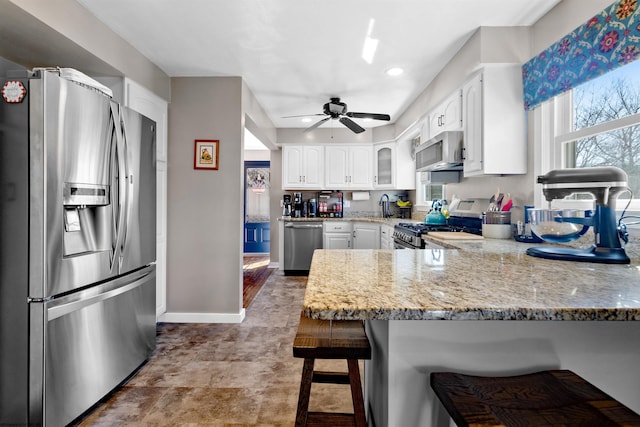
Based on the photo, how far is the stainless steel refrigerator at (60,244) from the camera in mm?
1488

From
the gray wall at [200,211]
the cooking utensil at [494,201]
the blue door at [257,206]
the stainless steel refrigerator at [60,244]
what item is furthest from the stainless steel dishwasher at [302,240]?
the stainless steel refrigerator at [60,244]

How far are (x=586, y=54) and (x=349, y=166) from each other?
3.80 metres

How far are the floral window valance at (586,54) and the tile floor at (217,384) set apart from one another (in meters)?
2.28

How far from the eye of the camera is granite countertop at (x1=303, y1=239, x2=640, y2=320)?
2.33 ft

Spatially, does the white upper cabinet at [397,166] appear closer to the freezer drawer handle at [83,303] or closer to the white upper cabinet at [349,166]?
the white upper cabinet at [349,166]

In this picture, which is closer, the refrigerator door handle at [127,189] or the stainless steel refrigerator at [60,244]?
the stainless steel refrigerator at [60,244]

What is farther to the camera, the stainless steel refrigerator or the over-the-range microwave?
the over-the-range microwave

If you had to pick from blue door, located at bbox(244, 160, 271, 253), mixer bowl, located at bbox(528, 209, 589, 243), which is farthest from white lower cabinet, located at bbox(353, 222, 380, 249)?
mixer bowl, located at bbox(528, 209, 589, 243)

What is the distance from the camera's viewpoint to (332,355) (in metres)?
1.13

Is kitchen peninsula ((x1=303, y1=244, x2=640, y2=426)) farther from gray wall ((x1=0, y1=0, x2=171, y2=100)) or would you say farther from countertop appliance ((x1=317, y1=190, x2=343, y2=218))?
countertop appliance ((x1=317, y1=190, x2=343, y2=218))

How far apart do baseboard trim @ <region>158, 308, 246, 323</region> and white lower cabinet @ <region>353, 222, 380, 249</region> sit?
2.40 m

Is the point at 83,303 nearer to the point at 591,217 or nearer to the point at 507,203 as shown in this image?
the point at 591,217

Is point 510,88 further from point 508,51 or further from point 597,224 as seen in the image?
point 597,224

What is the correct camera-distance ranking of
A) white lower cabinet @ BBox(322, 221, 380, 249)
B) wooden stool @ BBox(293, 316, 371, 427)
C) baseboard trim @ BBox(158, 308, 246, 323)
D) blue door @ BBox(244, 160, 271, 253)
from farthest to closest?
blue door @ BBox(244, 160, 271, 253) → white lower cabinet @ BBox(322, 221, 380, 249) → baseboard trim @ BBox(158, 308, 246, 323) → wooden stool @ BBox(293, 316, 371, 427)
